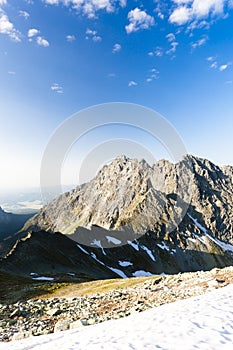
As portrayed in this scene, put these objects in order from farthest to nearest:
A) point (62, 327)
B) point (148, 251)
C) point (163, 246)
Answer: point (163, 246) < point (148, 251) < point (62, 327)


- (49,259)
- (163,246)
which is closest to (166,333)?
(49,259)

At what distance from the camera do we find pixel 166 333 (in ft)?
40.1

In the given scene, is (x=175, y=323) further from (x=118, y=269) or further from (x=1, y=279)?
(x=118, y=269)

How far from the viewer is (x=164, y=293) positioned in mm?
24938

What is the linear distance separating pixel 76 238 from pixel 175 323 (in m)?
122

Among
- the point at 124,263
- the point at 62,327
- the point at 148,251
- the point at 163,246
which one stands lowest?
the point at 124,263

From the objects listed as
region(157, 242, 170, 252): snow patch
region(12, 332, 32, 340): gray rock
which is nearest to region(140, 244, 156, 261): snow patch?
region(157, 242, 170, 252): snow patch

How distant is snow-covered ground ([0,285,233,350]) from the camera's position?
10.9 meters

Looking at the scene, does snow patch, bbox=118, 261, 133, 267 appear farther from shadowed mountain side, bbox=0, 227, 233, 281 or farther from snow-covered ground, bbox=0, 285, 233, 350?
snow-covered ground, bbox=0, 285, 233, 350

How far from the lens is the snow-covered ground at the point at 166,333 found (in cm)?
1091

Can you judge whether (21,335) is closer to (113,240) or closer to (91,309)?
(91,309)

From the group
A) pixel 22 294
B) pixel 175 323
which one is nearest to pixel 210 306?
pixel 175 323

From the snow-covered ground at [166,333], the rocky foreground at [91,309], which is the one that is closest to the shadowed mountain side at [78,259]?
the rocky foreground at [91,309]

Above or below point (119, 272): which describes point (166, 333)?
above
